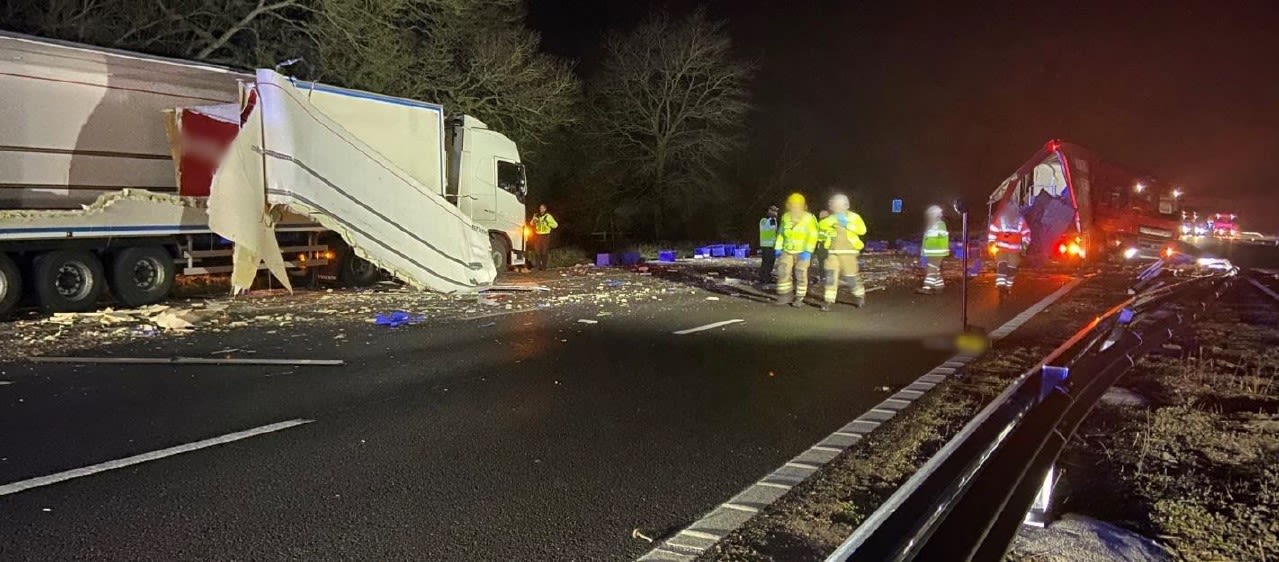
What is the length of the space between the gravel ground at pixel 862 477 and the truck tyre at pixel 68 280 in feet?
36.8

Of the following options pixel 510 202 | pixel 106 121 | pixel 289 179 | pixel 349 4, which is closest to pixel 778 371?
pixel 289 179

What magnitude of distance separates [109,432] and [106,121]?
8.52 metres

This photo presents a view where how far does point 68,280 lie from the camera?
11.6 meters

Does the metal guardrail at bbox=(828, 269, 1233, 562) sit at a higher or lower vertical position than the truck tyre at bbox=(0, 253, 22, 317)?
lower

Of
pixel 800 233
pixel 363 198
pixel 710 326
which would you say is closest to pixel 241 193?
pixel 363 198

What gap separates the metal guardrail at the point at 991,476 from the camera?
295cm

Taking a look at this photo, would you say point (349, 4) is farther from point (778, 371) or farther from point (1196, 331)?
point (1196, 331)

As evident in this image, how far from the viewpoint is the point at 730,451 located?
199 inches

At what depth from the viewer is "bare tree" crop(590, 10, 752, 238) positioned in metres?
33.6

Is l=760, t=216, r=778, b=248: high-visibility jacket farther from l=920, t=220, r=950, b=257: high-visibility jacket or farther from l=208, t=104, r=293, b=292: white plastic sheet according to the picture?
l=208, t=104, r=293, b=292: white plastic sheet

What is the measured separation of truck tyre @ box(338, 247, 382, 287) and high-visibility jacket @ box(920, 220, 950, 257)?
10.1m

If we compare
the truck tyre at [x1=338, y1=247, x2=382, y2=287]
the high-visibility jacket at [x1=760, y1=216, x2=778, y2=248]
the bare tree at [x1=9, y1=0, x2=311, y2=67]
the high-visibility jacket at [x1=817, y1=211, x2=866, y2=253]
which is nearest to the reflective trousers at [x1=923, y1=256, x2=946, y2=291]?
the high-visibility jacket at [x1=817, y1=211, x2=866, y2=253]

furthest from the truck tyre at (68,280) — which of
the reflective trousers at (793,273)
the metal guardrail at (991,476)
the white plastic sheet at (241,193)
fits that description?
the metal guardrail at (991,476)

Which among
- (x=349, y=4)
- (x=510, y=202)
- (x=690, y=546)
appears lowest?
(x=690, y=546)
